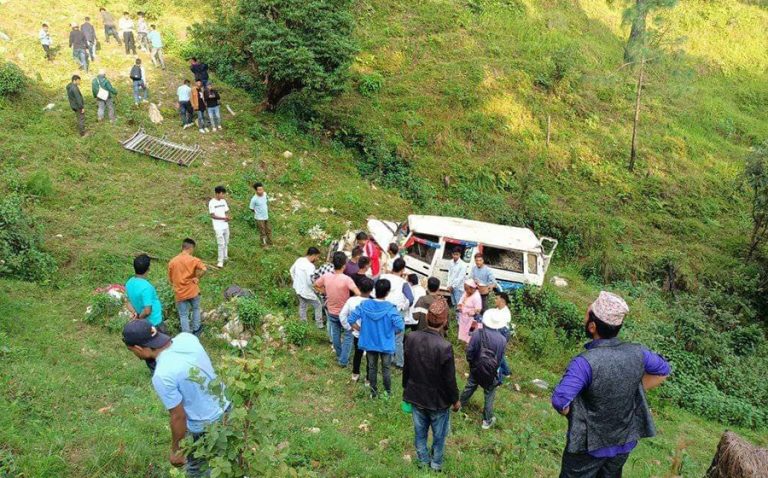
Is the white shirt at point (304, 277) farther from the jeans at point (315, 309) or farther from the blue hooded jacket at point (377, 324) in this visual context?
the blue hooded jacket at point (377, 324)

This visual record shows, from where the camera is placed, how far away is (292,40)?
12.9 meters

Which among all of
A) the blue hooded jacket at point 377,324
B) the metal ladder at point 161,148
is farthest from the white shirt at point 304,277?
the metal ladder at point 161,148

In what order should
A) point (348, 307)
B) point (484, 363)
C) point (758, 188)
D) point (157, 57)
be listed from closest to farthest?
1. point (484, 363)
2. point (348, 307)
3. point (758, 188)
4. point (157, 57)

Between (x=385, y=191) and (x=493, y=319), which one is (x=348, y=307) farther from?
(x=385, y=191)

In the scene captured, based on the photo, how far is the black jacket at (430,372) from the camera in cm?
446

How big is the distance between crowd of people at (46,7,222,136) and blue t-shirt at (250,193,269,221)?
461 cm

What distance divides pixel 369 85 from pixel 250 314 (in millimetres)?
11583

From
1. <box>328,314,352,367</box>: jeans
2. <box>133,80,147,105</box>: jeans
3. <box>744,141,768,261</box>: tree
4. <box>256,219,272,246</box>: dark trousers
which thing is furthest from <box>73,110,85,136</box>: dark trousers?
<box>744,141,768,261</box>: tree

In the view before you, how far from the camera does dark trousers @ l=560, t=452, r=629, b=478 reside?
11.6 ft

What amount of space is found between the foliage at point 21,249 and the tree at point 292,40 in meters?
6.64

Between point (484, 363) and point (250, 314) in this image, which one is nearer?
point (484, 363)

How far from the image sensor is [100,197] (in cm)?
1050

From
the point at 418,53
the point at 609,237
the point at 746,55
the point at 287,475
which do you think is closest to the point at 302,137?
the point at 418,53

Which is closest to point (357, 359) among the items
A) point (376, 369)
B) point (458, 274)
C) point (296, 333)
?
point (376, 369)
